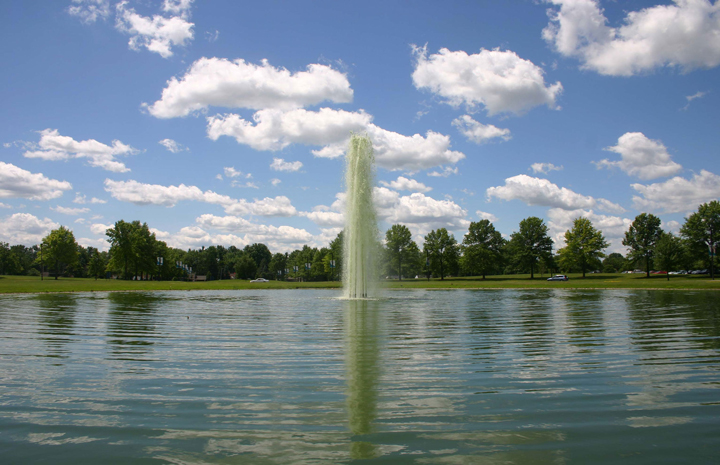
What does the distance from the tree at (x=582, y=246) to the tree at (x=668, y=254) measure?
9822 millimetres

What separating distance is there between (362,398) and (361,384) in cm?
84

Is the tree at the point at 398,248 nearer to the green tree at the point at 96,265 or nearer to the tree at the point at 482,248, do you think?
the tree at the point at 482,248

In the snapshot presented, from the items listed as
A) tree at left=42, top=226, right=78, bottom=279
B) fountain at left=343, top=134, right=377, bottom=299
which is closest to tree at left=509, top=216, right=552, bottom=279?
fountain at left=343, top=134, right=377, bottom=299

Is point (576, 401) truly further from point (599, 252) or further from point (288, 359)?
point (599, 252)

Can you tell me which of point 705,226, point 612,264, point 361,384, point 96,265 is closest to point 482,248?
point 705,226

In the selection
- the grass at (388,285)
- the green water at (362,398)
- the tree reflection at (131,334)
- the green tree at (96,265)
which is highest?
the green tree at (96,265)

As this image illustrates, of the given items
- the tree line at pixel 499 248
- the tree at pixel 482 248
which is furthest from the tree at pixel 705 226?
the tree at pixel 482 248

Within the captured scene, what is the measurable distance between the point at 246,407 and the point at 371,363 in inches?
139

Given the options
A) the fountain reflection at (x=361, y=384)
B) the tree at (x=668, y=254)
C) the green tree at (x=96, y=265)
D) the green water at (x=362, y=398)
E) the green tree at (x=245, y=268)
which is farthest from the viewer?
the green tree at (x=245, y=268)

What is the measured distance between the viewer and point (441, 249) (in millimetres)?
98562

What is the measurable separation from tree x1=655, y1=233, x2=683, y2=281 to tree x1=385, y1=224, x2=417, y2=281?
4492 centimetres

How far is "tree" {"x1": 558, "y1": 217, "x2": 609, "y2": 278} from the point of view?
89125mm

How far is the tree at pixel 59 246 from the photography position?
8975cm

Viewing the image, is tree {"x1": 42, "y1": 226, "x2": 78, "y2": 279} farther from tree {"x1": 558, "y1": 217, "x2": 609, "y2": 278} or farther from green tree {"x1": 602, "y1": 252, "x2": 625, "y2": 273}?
green tree {"x1": 602, "y1": 252, "x2": 625, "y2": 273}
